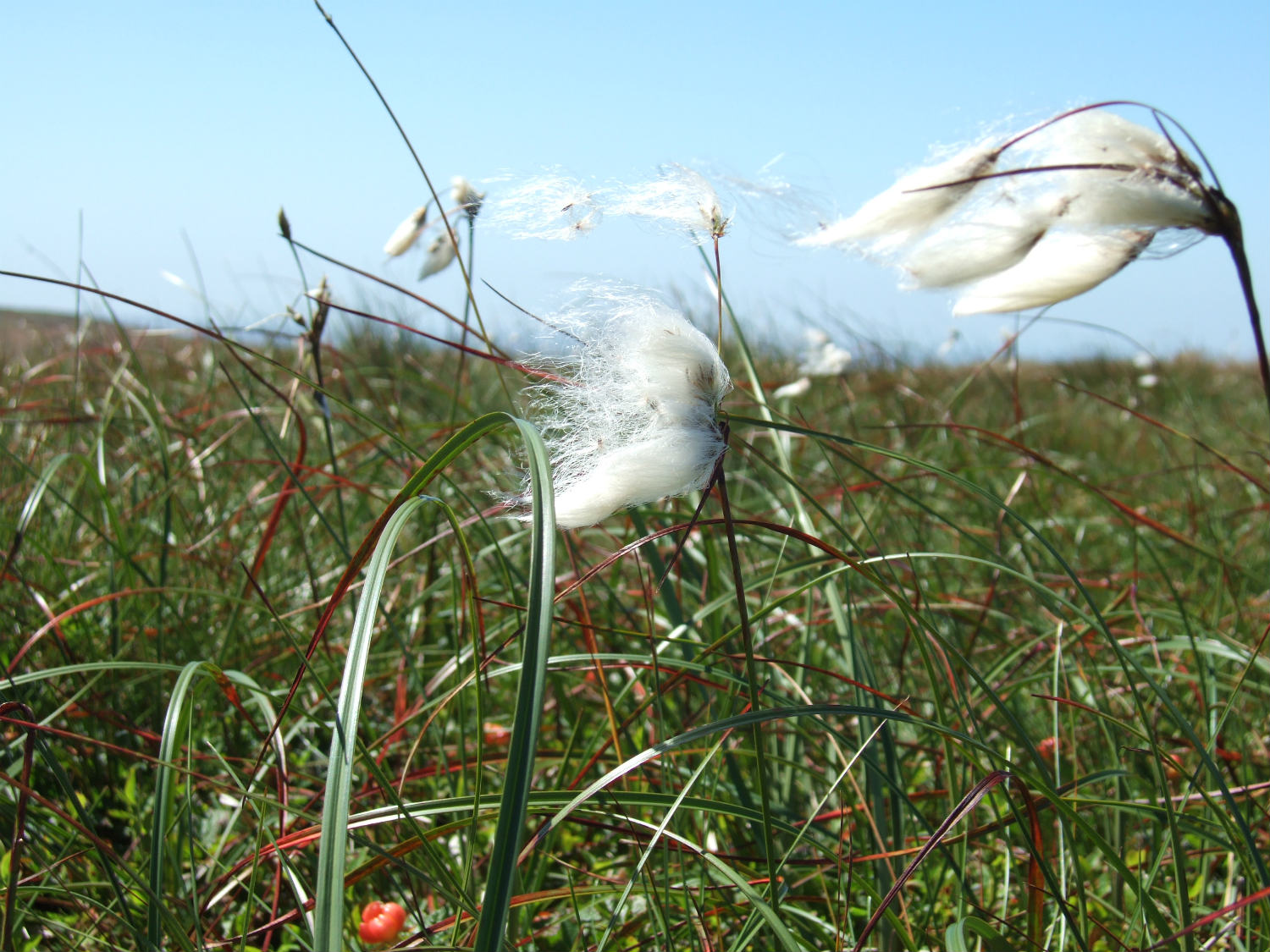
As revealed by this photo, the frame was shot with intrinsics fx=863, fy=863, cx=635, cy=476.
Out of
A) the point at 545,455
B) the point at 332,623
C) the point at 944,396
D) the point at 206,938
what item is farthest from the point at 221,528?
the point at 944,396

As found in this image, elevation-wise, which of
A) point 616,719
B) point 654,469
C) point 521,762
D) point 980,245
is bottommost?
→ point 616,719

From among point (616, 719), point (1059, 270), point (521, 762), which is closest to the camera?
point (521, 762)

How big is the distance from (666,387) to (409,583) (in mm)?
1599

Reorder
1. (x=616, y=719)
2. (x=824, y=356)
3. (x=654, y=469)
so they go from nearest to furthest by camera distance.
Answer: (x=654, y=469) → (x=616, y=719) → (x=824, y=356)

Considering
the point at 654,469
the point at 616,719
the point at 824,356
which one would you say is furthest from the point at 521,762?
the point at 824,356

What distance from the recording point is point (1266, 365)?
760mm

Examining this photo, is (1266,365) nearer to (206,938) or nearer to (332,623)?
(206,938)

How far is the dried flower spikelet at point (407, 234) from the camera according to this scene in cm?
169

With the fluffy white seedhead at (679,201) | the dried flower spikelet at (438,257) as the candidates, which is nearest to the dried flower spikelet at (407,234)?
the dried flower spikelet at (438,257)

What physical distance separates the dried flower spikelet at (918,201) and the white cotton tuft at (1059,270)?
11cm

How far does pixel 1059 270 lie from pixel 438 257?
1238 millimetres

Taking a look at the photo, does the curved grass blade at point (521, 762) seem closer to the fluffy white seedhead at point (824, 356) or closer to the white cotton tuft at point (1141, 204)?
the white cotton tuft at point (1141, 204)

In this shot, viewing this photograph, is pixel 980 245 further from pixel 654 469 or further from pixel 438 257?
pixel 438 257

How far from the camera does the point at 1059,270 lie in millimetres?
894
